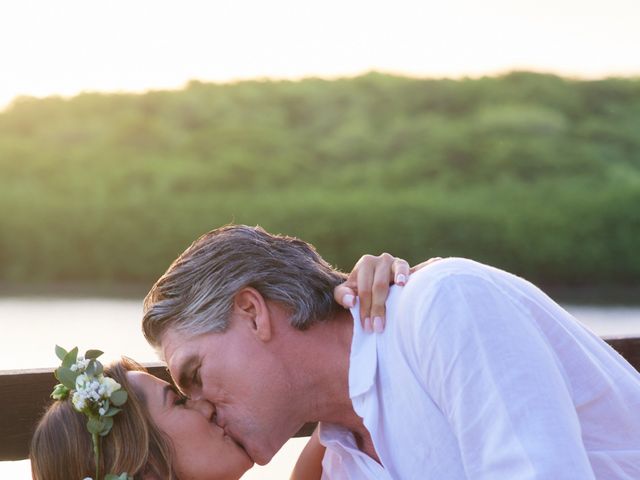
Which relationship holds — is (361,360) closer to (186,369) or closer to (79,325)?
(186,369)

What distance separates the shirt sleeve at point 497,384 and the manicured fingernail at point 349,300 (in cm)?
32

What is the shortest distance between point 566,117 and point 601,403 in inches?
353

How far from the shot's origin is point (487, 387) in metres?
1.75

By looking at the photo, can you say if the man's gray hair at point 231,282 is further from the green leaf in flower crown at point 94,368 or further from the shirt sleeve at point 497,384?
the shirt sleeve at point 497,384

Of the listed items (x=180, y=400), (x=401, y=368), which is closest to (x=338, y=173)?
(x=180, y=400)

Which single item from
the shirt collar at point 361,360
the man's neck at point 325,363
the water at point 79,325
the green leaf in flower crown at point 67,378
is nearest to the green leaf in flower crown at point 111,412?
the green leaf in flower crown at point 67,378

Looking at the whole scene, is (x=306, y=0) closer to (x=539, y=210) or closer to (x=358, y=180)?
(x=358, y=180)

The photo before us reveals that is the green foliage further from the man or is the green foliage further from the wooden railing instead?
the man

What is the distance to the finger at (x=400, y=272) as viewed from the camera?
2078 mm

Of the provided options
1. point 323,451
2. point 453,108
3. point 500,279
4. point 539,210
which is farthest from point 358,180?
point 500,279

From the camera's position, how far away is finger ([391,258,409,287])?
2078mm

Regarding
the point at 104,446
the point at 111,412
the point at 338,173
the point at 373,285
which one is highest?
the point at 373,285

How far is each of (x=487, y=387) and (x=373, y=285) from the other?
1.40ft

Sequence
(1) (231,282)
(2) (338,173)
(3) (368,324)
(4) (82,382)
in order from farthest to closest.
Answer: (2) (338,173) < (4) (82,382) < (1) (231,282) < (3) (368,324)
